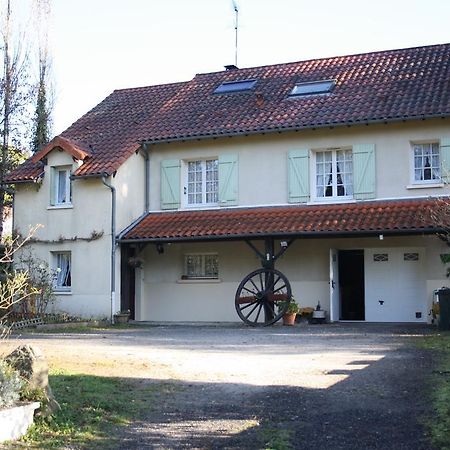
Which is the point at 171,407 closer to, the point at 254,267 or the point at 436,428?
the point at 436,428

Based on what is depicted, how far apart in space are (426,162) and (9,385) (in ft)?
50.2

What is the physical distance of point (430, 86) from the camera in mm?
20547

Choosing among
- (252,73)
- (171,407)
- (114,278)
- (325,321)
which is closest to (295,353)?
(171,407)

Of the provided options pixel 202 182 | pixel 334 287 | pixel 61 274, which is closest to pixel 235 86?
pixel 202 182

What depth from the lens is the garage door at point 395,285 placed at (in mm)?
19422

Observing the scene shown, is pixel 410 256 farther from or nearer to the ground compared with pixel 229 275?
farther from the ground

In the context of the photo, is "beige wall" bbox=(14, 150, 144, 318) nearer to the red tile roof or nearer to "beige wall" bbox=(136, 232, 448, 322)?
the red tile roof

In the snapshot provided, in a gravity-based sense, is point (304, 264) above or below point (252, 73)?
below

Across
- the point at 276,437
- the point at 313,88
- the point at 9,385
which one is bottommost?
the point at 276,437

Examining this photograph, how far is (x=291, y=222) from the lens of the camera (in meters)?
19.6

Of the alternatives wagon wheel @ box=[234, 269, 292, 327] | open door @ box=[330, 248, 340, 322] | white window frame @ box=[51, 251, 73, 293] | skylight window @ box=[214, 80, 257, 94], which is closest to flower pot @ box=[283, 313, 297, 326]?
wagon wheel @ box=[234, 269, 292, 327]

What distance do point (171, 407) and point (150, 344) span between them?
6586 mm

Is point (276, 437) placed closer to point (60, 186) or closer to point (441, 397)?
point (441, 397)

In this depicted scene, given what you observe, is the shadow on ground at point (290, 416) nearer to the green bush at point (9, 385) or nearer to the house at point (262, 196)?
the green bush at point (9, 385)
